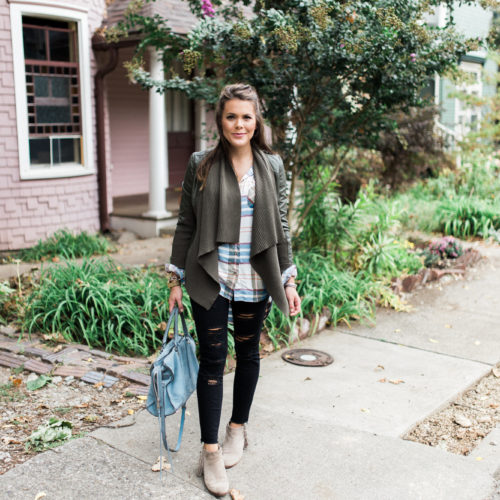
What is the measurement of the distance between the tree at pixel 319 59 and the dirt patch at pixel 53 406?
2880 mm

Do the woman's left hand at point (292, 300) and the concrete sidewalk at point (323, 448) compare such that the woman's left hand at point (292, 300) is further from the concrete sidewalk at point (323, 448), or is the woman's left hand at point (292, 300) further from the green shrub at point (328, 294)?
the green shrub at point (328, 294)

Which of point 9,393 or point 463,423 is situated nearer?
point 463,423

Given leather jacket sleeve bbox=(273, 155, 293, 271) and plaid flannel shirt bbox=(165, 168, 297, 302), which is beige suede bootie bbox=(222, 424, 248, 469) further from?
leather jacket sleeve bbox=(273, 155, 293, 271)

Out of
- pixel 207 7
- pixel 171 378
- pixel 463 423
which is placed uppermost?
pixel 207 7

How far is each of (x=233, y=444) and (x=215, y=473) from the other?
277 mm

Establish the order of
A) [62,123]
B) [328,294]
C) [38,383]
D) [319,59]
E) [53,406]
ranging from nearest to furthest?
[53,406] < [38,383] < [319,59] < [328,294] < [62,123]

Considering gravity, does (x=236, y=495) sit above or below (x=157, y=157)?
below

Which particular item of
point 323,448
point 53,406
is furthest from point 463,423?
point 53,406

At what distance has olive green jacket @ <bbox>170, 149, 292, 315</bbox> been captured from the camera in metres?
2.91

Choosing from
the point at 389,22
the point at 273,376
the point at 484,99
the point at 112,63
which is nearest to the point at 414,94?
the point at 389,22

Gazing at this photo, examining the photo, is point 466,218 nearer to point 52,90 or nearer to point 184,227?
point 52,90

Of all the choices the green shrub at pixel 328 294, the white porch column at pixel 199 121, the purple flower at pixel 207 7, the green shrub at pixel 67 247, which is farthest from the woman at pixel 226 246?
the white porch column at pixel 199 121

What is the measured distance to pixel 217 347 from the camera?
116 inches

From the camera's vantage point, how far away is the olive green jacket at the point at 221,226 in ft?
9.53
